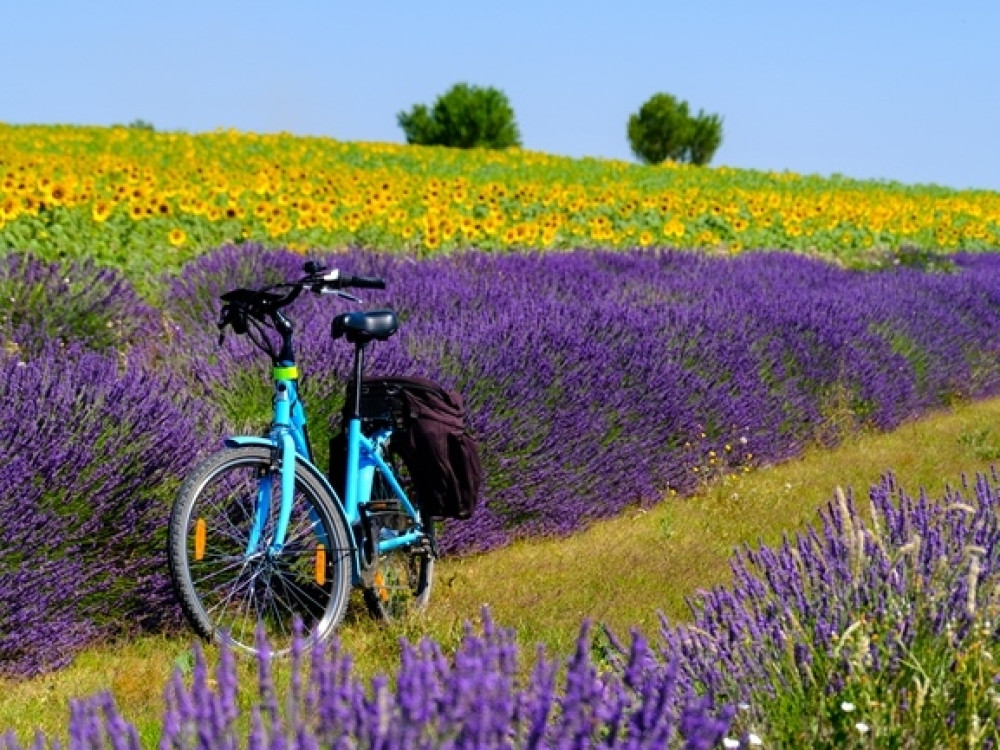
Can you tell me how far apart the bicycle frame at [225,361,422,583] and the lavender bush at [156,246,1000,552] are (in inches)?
29.7

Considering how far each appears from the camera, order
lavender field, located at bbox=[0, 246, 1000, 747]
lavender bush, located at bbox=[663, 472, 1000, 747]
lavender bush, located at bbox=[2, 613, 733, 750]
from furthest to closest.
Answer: lavender field, located at bbox=[0, 246, 1000, 747]
lavender bush, located at bbox=[663, 472, 1000, 747]
lavender bush, located at bbox=[2, 613, 733, 750]

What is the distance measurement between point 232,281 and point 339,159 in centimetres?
2079

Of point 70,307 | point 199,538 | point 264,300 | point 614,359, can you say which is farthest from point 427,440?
point 70,307

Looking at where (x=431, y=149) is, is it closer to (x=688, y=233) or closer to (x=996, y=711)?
(x=688, y=233)

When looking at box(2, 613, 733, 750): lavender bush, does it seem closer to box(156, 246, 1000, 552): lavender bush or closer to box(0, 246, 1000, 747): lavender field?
box(0, 246, 1000, 747): lavender field

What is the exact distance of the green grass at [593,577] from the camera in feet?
14.1

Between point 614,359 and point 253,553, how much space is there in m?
2.91

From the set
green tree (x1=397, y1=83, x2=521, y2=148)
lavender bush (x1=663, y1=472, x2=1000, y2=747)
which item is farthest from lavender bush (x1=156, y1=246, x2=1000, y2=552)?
green tree (x1=397, y1=83, x2=521, y2=148)

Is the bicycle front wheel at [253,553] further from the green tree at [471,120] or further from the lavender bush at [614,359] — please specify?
the green tree at [471,120]

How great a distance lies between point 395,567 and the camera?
521 cm

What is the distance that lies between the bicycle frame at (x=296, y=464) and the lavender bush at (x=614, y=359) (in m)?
0.75

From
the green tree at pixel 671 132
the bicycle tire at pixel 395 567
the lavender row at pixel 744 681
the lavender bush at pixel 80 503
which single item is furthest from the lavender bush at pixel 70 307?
the green tree at pixel 671 132

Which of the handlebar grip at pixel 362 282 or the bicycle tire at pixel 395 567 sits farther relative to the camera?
the bicycle tire at pixel 395 567

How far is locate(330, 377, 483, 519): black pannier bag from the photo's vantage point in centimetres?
499
